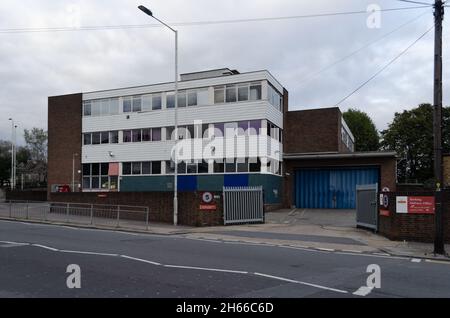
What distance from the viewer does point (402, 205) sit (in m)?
18.0

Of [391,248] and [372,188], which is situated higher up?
[372,188]

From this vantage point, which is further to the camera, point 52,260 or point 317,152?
point 317,152

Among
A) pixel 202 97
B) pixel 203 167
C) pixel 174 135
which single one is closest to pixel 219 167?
pixel 203 167

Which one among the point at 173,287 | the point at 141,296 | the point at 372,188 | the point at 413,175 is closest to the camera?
the point at 141,296

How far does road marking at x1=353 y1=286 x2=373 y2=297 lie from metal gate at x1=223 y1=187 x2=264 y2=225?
48.9ft

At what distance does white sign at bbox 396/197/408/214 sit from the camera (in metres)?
17.9

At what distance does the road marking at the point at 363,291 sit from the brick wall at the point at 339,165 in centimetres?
2680

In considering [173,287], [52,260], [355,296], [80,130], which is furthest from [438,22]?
[80,130]

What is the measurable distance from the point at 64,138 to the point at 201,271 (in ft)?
120

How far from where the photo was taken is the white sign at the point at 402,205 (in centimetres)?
1791

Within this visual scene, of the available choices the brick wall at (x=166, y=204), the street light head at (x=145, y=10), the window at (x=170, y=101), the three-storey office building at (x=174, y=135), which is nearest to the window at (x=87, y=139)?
the three-storey office building at (x=174, y=135)

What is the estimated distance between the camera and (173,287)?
8406 millimetres

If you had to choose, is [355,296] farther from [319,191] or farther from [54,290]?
[319,191]

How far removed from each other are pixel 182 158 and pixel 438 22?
23696mm
